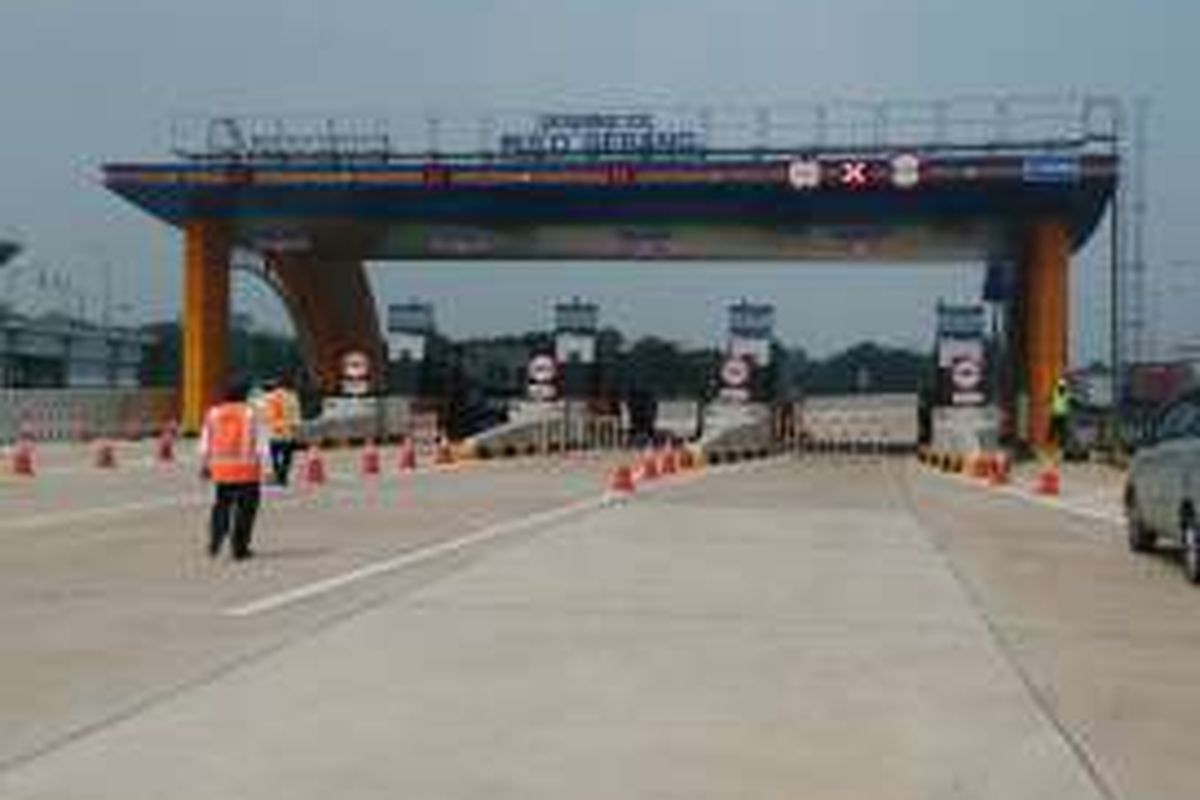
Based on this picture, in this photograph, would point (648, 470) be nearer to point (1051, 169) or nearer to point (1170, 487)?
point (1051, 169)

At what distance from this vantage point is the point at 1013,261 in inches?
2501

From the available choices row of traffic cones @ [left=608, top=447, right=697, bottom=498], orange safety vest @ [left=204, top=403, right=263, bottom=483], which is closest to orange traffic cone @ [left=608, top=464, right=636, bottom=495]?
row of traffic cones @ [left=608, top=447, right=697, bottom=498]

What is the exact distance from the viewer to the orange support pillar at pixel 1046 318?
57.1 meters

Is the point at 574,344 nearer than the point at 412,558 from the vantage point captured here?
No

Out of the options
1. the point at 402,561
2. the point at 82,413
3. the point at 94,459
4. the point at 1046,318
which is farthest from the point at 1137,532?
the point at 82,413

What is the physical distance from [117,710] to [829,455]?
164 feet

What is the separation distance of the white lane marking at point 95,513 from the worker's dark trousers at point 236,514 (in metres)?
3.70

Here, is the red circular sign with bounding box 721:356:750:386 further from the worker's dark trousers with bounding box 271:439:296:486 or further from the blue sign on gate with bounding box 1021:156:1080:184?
the worker's dark trousers with bounding box 271:439:296:486

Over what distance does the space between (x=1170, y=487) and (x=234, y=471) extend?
7.54 metres

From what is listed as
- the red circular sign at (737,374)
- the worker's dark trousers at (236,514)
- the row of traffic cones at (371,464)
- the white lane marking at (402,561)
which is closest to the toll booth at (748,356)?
the red circular sign at (737,374)

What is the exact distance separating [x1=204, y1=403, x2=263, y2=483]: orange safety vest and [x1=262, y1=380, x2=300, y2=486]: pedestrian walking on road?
8.73 m

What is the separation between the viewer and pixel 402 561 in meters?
19.1

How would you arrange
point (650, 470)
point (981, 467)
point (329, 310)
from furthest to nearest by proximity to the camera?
point (329, 310) < point (981, 467) < point (650, 470)

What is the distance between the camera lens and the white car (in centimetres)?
1928
